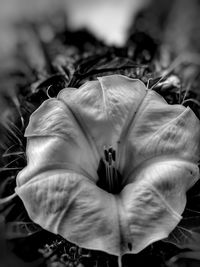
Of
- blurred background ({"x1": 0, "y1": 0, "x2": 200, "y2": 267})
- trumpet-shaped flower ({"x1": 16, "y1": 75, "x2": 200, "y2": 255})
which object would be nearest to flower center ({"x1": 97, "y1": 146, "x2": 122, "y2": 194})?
trumpet-shaped flower ({"x1": 16, "y1": 75, "x2": 200, "y2": 255})

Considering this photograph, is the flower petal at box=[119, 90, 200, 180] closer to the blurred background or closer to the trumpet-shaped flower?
the trumpet-shaped flower

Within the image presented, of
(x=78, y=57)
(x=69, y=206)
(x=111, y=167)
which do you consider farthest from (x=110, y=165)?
(x=78, y=57)

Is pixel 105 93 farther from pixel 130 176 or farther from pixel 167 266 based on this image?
pixel 167 266

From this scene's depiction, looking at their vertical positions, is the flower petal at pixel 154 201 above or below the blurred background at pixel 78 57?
below

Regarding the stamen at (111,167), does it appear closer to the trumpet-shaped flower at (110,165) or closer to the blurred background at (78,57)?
the trumpet-shaped flower at (110,165)

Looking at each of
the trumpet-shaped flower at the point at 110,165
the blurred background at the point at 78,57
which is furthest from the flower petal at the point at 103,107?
the blurred background at the point at 78,57

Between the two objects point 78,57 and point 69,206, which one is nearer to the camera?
point 69,206

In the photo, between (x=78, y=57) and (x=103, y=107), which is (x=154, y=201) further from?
(x=78, y=57)

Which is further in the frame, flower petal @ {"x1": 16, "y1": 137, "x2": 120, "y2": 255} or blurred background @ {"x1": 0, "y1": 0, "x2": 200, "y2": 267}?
blurred background @ {"x1": 0, "y1": 0, "x2": 200, "y2": 267}
